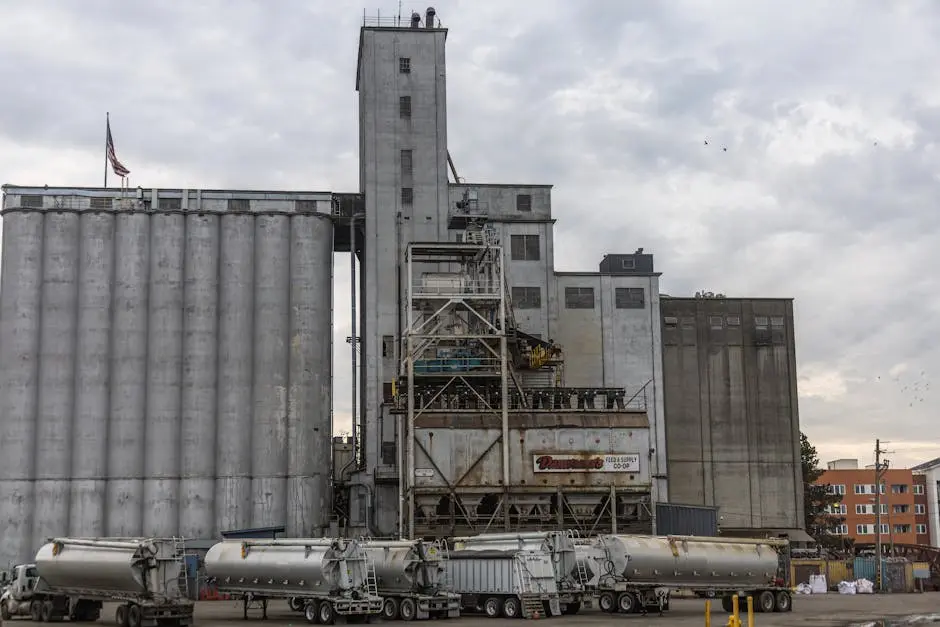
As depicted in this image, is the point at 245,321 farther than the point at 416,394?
Yes

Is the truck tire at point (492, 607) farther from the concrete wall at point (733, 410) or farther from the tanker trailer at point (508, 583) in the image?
the concrete wall at point (733, 410)

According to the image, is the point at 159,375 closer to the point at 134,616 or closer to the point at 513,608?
the point at 134,616

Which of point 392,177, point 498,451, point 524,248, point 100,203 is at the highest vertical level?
point 392,177

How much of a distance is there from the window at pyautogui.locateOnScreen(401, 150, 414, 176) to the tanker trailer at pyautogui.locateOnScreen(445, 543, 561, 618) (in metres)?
35.5

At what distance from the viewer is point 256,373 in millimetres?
69688

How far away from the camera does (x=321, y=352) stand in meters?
71.0

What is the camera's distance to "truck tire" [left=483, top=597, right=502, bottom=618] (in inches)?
1667

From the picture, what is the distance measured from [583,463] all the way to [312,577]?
73.6 feet

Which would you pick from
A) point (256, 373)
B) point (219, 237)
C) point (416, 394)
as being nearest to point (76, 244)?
point (219, 237)

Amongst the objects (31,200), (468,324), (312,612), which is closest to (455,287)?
(468,324)

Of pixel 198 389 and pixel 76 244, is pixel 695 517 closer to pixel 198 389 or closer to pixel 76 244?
pixel 198 389

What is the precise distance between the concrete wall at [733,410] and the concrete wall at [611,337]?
10.4 ft

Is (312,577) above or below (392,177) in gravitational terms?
below

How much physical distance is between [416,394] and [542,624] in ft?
84.8
